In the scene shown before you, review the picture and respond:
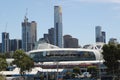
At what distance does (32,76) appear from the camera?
137 meters

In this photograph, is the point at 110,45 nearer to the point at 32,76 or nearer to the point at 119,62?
the point at 119,62

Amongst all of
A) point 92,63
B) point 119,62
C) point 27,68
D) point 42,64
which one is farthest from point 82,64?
point 119,62

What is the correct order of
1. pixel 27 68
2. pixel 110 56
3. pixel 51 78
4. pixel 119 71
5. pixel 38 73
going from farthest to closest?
1. pixel 38 73
2. pixel 51 78
3. pixel 27 68
4. pixel 119 71
5. pixel 110 56

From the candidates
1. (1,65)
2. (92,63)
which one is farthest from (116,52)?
(92,63)

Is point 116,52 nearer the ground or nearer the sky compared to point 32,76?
nearer the sky

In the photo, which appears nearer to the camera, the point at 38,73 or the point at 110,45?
the point at 110,45

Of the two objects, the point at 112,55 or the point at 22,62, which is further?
the point at 22,62

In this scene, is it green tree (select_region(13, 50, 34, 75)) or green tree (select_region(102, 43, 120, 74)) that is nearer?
green tree (select_region(102, 43, 120, 74))

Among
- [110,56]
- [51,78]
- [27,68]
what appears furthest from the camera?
[51,78]

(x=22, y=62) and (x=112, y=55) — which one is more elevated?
(x=112, y=55)

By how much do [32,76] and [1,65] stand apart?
32346 mm

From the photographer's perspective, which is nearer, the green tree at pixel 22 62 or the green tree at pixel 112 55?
the green tree at pixel 112 55

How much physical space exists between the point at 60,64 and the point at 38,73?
5735cm

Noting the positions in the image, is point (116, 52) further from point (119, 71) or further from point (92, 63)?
point (92, 63)
